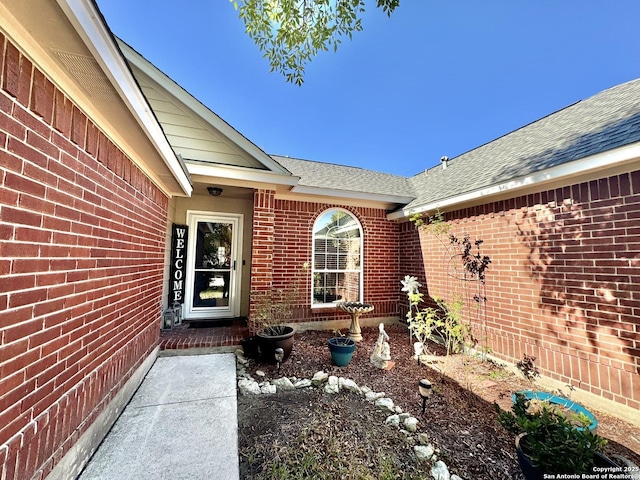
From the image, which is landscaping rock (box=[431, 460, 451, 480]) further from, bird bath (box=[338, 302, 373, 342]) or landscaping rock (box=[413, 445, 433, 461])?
bird bath (box=[338, 302, 373, 342])

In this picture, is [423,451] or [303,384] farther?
[303,384]

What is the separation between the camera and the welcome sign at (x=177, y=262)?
17.7ft

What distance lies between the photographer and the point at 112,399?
8.07 feet

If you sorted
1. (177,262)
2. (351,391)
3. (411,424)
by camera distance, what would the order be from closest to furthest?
(411,424), (351,391), (177,262)

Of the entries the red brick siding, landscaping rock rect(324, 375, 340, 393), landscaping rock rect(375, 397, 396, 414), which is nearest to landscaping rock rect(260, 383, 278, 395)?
landscaping rock rect(324, 375, 340, 393)

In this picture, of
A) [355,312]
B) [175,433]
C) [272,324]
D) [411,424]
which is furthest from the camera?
[355,312]

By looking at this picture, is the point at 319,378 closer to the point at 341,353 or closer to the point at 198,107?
the point at 341,353

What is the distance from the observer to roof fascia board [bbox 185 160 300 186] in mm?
4499

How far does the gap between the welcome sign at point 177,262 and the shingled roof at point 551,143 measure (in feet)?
17.1

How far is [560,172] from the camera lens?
3.40m

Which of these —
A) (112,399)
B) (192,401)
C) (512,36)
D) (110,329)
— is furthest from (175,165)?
(512,36)

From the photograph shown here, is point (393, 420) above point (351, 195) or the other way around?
the other way around

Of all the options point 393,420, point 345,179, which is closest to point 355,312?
point 393,420

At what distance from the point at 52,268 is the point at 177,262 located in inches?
162
